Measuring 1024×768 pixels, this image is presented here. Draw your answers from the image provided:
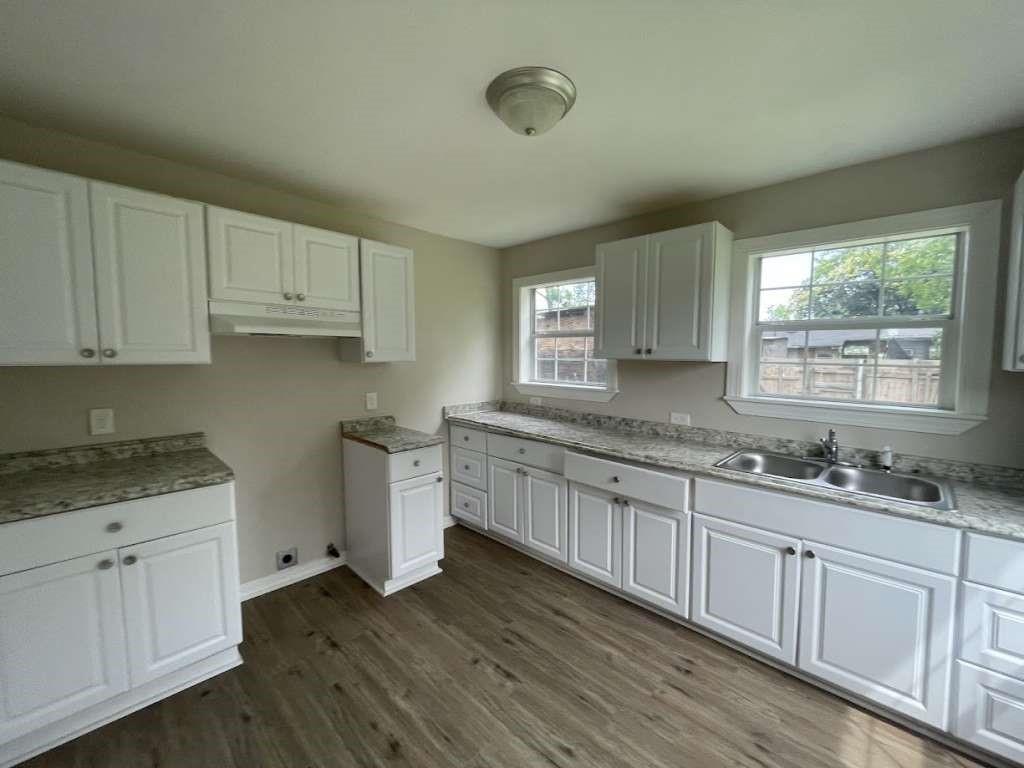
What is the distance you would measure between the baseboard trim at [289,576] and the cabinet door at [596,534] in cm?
162

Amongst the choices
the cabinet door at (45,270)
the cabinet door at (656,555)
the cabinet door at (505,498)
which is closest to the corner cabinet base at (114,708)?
the cabinet door at (45,270)

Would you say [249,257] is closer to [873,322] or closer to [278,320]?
[278,320]

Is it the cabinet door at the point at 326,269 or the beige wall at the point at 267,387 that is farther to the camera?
the cabinet door at the point at 326,269

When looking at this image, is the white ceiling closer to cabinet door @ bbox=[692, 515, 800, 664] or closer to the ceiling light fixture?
the ceiling light fixture

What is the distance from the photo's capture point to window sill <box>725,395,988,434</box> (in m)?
1.86

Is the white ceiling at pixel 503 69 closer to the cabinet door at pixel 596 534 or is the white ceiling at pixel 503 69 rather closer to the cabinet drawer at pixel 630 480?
the cabinet drawer at pixel 630 480

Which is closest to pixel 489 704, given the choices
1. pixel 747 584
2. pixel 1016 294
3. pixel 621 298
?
pixel 747 584

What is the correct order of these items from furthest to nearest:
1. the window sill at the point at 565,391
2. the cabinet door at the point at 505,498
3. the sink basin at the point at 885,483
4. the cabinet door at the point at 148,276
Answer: the window sill at the point at 565,391
the cabinet door at the point at 505,498
the sink basin at the point at 885,483
the cabinet door at the point at 148,276

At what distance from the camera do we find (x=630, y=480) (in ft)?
7.43

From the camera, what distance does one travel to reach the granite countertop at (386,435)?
2.46 meters

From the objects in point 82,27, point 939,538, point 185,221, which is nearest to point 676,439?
point 939,538

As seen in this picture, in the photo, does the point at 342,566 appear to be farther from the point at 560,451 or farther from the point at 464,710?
the point at 560,451

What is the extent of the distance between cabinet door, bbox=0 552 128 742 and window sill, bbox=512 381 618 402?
2723mm

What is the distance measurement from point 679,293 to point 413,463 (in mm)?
1903
